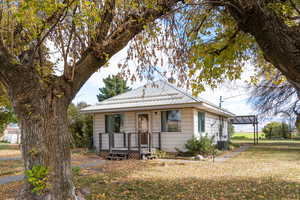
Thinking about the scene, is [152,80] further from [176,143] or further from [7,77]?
[176,143]

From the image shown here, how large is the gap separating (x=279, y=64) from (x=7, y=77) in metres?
4.73

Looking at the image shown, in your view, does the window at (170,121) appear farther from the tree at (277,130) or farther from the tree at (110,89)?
the tree at (277,130)

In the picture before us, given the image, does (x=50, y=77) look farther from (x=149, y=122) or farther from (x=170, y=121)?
(x=149, y=122)

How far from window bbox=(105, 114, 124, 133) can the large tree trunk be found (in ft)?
35.5

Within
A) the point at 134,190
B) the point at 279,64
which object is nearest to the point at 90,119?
the point at 134,190

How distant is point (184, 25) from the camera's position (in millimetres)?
6461

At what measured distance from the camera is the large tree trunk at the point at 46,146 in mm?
4199

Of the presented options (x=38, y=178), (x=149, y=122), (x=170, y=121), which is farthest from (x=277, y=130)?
(x=38, y=178)

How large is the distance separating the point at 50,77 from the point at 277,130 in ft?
125

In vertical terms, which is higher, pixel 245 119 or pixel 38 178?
pixel 245 119

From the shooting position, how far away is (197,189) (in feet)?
20.0

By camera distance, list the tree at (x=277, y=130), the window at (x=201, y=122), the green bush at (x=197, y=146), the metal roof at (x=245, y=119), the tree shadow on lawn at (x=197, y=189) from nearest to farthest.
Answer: the tree shadow on lawn at (x=197, y=189) < the green bush at (x=197, y=146) < the window at (x=201, y=122) < the metal roof at (x=245, y=119) < the tree at (x=277, y=130)

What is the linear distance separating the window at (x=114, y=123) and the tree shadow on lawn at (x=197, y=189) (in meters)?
8.31

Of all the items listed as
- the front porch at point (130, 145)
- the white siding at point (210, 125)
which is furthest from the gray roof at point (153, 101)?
the front porch at point (130, 145)
